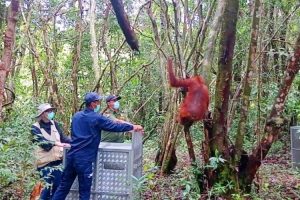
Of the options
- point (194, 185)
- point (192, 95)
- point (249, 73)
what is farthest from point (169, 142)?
point (249, 73)

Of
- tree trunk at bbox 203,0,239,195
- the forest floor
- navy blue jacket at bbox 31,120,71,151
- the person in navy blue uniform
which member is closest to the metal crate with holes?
the person in navy blue uniform

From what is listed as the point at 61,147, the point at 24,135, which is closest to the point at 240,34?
the point at 61,147

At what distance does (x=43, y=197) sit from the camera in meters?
5.58

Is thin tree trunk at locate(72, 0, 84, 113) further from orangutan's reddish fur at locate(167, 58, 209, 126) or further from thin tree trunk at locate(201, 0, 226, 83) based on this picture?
thin tree trunk at locate(201, 0, 226, 83)

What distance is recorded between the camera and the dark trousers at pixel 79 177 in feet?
17.2

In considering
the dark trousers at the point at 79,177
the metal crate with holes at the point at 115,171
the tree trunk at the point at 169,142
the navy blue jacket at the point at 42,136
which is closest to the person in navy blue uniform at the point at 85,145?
the dark trousers at the point at 79,177

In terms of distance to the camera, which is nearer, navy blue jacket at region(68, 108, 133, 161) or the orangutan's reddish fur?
navy blue jacket at region(68, 108, 133, 161)

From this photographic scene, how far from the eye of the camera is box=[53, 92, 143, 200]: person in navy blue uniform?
525 centimetres

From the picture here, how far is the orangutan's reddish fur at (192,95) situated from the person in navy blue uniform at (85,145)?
0.69 meters

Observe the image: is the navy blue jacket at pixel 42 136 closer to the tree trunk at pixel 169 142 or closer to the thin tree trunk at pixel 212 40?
the tree trunk at pixel 169 142

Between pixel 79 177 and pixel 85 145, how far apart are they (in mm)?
391

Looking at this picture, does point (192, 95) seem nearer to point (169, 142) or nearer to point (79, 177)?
point (169, 142)

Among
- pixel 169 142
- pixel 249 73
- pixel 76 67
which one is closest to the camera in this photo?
pixel 249 73

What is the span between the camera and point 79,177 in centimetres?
528
